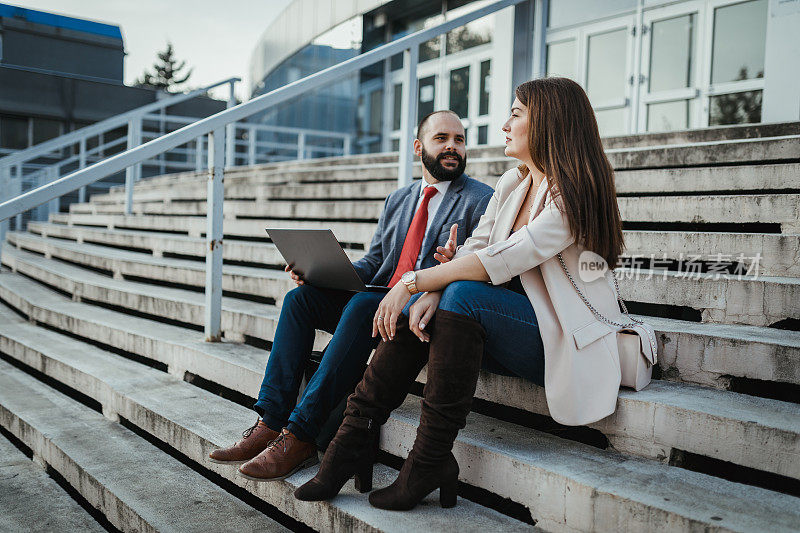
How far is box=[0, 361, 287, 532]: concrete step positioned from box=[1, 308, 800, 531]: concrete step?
0.32ft

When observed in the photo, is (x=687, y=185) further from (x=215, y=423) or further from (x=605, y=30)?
(x=605, y=30)

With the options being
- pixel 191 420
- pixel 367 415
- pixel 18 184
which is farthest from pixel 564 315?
Result: pixel 18 184

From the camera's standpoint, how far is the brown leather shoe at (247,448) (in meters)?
2.16

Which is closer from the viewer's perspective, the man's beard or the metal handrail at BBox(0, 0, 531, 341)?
the man's beard

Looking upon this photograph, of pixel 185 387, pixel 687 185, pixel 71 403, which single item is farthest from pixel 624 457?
pixel 71 403

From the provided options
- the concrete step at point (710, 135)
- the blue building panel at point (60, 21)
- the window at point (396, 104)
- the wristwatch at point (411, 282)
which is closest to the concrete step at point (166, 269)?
the wristwatch at point (411, 282)

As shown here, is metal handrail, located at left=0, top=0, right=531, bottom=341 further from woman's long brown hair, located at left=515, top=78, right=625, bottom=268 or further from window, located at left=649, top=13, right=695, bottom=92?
window, located at left=649, top=13, right=695, bottom=92

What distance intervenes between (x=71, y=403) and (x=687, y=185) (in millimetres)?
3235

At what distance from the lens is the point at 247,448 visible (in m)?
2.16

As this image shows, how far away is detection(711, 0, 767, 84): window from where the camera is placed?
240 inches

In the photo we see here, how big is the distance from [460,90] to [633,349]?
26.8 feet

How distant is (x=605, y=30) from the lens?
295 inches

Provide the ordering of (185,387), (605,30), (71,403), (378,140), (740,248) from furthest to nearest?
(378,140), (605,30), (71,403), (185,387), (740,248)

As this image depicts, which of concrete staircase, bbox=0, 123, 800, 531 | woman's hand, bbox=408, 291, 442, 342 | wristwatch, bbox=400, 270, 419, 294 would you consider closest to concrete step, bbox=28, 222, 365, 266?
concrete staircase, bbox=0, 123, 800, 531
